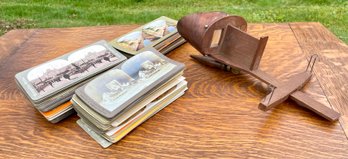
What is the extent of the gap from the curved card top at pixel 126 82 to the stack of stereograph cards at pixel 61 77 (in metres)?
0.04

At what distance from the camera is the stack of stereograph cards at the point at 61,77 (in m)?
0.64

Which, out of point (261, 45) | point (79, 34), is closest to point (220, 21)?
point (261, 45)

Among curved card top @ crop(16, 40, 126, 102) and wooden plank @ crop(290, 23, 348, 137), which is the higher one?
curved card top @ crop(16, 40, 126, 102)

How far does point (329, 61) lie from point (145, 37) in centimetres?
49

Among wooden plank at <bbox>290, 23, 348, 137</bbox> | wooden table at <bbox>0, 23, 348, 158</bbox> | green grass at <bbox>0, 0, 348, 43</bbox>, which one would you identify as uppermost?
wooden plank at <bbox>290, 23, 348, 137</bbox>

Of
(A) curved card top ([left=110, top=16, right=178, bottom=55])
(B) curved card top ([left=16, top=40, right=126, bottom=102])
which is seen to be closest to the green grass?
(A) curved card top ([left=110, top=16, right=178, bottom=55])

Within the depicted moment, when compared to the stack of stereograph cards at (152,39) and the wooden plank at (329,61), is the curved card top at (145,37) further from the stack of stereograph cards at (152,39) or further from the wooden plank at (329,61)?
the wooden plank at (329,61)

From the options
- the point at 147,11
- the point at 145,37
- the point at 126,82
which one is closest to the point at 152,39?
the point at 145,37

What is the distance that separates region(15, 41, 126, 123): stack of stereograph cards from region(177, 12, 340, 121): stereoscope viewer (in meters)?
0.19

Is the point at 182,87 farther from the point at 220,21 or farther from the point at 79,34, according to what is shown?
the point at 79,34

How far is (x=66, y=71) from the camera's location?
0.70 meters

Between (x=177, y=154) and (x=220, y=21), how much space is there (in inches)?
12.5

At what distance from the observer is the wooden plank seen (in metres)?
0.71

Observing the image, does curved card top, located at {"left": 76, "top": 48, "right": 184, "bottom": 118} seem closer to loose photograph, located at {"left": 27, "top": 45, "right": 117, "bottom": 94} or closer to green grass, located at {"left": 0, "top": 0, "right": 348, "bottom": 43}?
loose photograph, located at {"left": 27, "top": 45, "right": 117, "bottom": 94}
